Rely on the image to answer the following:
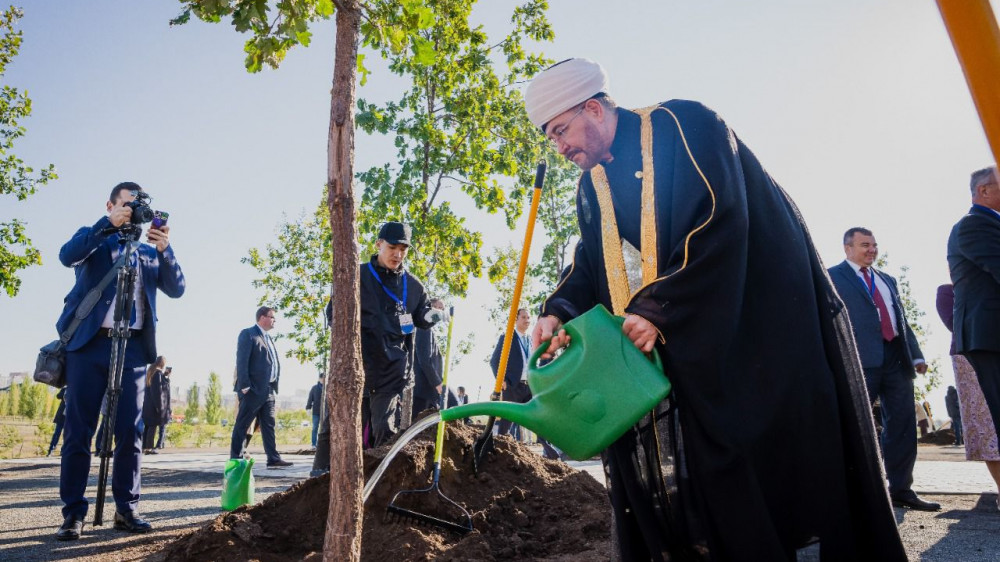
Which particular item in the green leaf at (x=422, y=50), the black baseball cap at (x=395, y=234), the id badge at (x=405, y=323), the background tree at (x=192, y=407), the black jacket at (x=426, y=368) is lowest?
the background tree at (x=192, y=407)

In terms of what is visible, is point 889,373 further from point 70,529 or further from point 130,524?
point 70,529

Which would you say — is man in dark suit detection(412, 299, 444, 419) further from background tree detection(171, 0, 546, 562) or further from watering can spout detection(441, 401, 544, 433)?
watering can spout detection(441, 401, 544, 433)

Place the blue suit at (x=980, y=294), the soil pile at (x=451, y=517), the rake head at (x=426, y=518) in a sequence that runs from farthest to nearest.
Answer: the blue suit at (x=980, y=294) < the rake head at (x=426, y=518) < the soil pile at (x=451, y=517)

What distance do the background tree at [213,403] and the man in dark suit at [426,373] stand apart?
113 ft

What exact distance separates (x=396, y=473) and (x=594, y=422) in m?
2.46

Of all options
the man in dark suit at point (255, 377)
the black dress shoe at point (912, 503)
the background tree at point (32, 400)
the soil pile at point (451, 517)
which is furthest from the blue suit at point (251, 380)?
the background tree at point (32, 400)

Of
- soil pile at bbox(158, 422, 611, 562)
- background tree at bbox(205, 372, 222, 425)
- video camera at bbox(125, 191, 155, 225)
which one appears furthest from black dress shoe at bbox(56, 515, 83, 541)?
background tree at bbox(205, 372, 222, 425)

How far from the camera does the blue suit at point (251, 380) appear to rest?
944cm

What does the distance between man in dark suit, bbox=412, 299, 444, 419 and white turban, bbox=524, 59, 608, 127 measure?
5973mm

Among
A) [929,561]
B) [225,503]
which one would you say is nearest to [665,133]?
[929,561]

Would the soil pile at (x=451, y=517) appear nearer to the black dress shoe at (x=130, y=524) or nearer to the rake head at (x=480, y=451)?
the rake head at (x=480, y=451)

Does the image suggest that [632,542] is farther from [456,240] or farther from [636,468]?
[456,240]

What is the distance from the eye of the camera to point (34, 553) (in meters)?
3.84

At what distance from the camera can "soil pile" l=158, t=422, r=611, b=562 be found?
3.44 m
